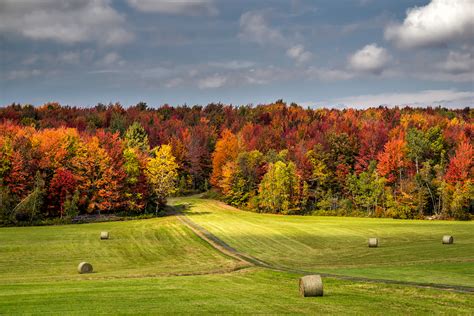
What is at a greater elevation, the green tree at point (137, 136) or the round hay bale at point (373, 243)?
the green tree at point (137, 136)

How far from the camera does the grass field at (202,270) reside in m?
21.3

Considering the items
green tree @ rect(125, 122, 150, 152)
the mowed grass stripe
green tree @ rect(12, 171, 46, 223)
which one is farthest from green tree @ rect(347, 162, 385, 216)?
green tree @ rect(125, 122, 150, 152)

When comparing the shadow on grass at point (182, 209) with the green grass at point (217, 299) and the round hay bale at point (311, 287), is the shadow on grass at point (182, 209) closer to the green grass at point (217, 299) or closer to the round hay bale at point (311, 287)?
the green grass at point (217, 299)

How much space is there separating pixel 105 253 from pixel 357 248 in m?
25.0

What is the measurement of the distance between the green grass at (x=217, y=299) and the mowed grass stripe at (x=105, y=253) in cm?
770

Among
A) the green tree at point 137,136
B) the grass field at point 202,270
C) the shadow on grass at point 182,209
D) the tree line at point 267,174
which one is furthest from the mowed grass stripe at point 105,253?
the green tree at point 137,136

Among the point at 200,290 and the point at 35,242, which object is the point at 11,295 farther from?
the point at 35,242

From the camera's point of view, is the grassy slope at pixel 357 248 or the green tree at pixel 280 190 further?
the green tree at pixel 280 190

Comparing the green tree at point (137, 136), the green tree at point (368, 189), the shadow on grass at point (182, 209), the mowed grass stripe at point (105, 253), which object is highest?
the green tree at point (137, 136)

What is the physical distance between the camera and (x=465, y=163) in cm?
9594

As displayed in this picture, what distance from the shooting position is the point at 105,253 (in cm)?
4912

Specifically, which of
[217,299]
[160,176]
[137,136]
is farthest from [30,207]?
[137,136]

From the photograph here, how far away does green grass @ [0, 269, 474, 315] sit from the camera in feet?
66.9

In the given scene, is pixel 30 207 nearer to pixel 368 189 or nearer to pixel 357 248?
pixel 357 248
